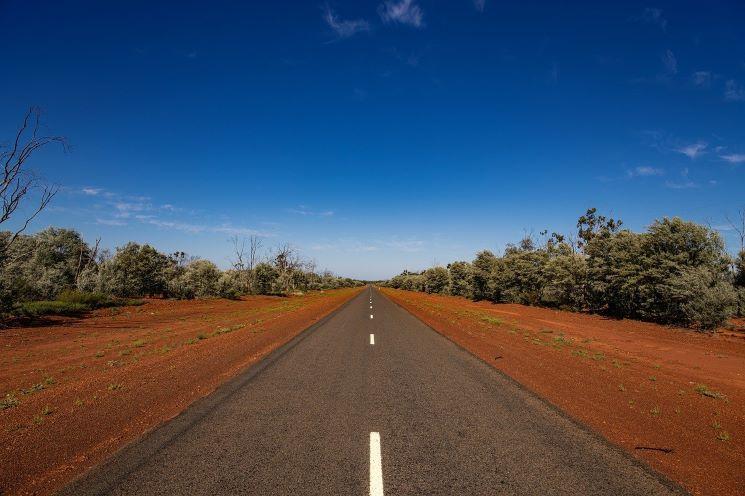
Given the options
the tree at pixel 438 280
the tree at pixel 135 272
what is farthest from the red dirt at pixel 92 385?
the tree at pixel 438 280

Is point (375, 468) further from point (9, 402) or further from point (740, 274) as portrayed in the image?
point (740, 274)

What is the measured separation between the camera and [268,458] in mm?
4152

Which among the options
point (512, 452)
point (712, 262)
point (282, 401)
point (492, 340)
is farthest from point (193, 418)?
point (712, 262)

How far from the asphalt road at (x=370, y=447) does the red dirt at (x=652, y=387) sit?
69cm

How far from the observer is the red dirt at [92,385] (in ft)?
14.4

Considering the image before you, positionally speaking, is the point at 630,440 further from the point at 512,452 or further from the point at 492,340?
the point at 492,340

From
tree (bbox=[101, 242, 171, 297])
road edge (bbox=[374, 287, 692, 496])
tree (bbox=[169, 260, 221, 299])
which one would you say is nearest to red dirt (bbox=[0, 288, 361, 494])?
road edge (bbox=[374, 287, 692, 496])

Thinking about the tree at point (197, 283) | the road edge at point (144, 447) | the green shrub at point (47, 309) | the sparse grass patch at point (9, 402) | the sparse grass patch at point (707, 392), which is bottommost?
the sparse grass patch at point (707, 392)

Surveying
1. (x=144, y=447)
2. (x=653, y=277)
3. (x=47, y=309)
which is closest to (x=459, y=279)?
(x=653, y=277)

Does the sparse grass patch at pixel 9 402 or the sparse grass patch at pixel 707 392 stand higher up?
the sparse grass patch at pixel 9 402

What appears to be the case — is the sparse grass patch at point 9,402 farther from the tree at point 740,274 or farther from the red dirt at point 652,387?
the tree at point 740,274

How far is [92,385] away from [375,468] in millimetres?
7099

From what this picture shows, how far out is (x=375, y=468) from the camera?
3904 millimetres

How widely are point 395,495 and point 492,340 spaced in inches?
443
